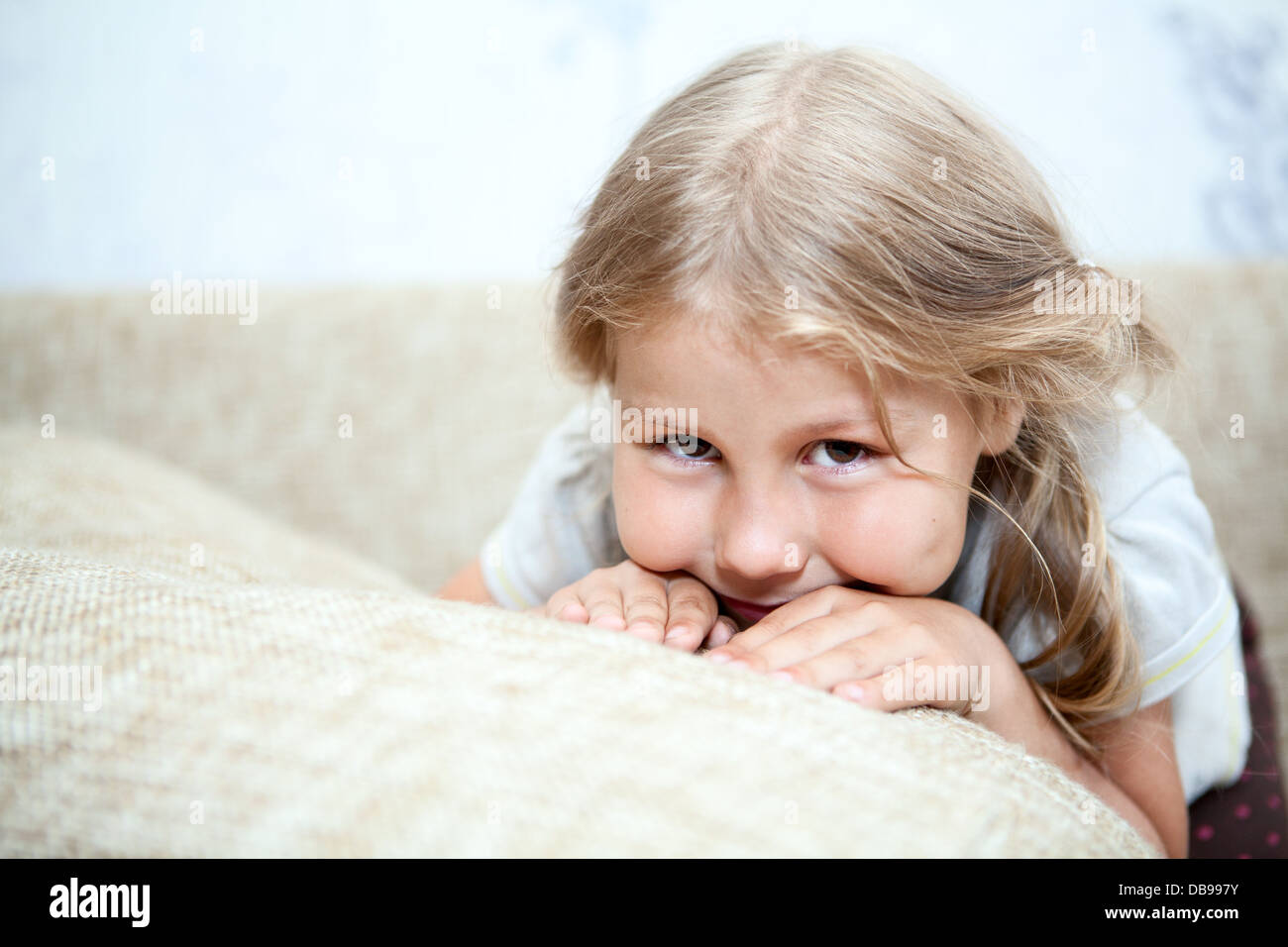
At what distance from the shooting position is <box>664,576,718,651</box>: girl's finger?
2.12ft

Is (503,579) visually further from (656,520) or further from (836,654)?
(836,654)

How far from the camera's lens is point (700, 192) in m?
0.70

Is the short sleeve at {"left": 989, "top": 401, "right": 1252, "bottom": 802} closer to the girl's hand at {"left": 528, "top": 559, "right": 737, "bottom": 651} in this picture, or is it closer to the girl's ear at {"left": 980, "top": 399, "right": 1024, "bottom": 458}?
the girl's ear at {"left": 980, "top": 399, "right": 1024, "bottom": 458}

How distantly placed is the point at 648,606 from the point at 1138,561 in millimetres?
460

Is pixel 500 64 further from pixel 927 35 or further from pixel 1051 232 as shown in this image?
pixel 1051 232

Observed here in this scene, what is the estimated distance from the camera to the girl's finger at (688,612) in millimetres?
646

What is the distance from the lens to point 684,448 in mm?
727

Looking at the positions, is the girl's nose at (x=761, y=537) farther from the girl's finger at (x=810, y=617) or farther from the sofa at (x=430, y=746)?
the sofa at (x=430, y=746)

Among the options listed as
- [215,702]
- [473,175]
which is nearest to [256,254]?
[473,175]

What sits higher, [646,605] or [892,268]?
[892,268]

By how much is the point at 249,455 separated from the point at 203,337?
0.66 feet
